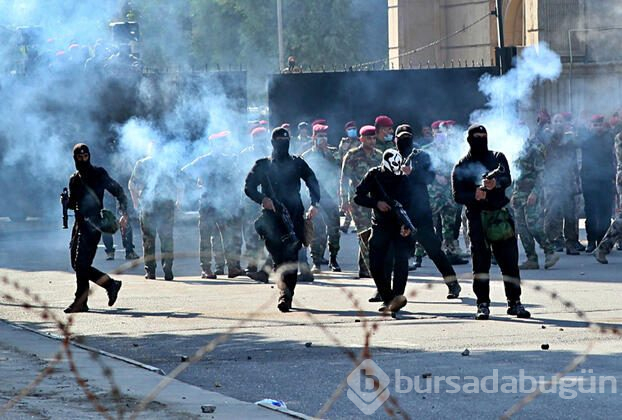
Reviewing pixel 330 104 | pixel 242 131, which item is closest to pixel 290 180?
pixel 242 131

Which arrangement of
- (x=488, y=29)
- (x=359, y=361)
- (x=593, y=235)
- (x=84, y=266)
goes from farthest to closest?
1. (x=488, y=29)
2. (x=593, y=235)
3. (x=84, y=266)
4. (x=359, y=361)

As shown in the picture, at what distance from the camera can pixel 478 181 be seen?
13.8 meters

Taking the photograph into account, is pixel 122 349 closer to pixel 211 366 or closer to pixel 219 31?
pixel 211 366

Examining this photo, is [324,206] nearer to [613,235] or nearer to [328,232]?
[328,232]

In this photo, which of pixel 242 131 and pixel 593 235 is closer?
pixel 593 235

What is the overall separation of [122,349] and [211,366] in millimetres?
1274

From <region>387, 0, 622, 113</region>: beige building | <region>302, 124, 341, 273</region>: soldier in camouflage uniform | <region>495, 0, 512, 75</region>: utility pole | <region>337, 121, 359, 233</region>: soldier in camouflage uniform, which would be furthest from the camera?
<region>387, 0, 622, 113</region>: beige building

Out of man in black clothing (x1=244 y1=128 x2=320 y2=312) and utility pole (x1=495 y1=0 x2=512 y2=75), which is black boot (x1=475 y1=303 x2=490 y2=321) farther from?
utility pole (x1=495 y1=0 x2=512 y2=75)

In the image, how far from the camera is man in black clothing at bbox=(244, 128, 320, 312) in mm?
15266

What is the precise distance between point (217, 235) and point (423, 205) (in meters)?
5.03

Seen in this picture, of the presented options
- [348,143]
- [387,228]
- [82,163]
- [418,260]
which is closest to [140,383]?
[387,228]

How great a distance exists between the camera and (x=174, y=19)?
43594 mm

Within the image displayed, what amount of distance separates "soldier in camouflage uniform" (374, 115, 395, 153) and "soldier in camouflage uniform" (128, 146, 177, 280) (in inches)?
110

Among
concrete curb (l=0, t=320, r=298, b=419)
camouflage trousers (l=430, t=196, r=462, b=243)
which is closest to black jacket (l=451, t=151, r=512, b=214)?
concrete curb (l=0, t=320, r=298, b=419)
